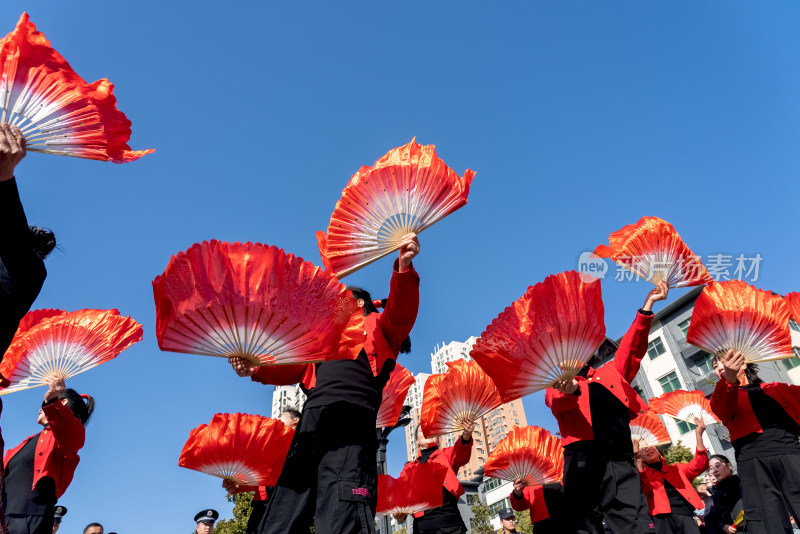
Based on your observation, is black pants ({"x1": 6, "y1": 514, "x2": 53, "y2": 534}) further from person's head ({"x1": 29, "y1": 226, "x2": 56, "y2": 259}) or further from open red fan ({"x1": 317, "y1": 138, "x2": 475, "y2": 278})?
open red fan ({"x1": 317, "y1": 138, "x2": 475, "y2": 278})

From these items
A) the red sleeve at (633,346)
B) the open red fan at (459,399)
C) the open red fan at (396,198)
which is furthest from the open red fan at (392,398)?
the red sleeve at (633,346)

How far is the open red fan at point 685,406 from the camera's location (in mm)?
7520

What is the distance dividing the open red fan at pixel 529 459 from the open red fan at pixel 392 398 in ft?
6.29

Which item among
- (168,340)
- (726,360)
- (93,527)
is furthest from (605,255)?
(93,527)

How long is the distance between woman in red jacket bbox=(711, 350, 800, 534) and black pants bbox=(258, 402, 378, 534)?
359cm

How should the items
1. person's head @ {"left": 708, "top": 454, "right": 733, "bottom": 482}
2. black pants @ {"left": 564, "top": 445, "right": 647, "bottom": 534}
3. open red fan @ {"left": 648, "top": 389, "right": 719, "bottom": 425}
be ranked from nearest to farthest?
black pants @ {"left": 564, "top": 445, "right": 647, "bottom": 534} < person's head @ {"left": 708, "top": 454, "right": 733, "bottom": 482} < open red fan @ {"left": 648, "top": 389, "right": 719, "bottom": 425}

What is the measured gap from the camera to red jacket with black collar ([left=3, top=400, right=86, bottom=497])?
13.4 ft

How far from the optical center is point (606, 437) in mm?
4301

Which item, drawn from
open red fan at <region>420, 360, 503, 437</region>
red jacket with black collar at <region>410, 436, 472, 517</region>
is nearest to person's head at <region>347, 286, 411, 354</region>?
open red fan at <region>420, 360, 503, 437</region>

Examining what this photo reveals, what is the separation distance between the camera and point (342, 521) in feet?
8.49

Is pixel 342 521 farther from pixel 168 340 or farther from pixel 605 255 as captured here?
pixel 605 255

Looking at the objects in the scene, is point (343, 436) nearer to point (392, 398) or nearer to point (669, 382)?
point (392, 398)

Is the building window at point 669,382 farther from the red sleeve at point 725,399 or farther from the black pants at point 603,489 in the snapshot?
the black pants at point 603,489

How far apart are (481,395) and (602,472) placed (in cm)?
143
